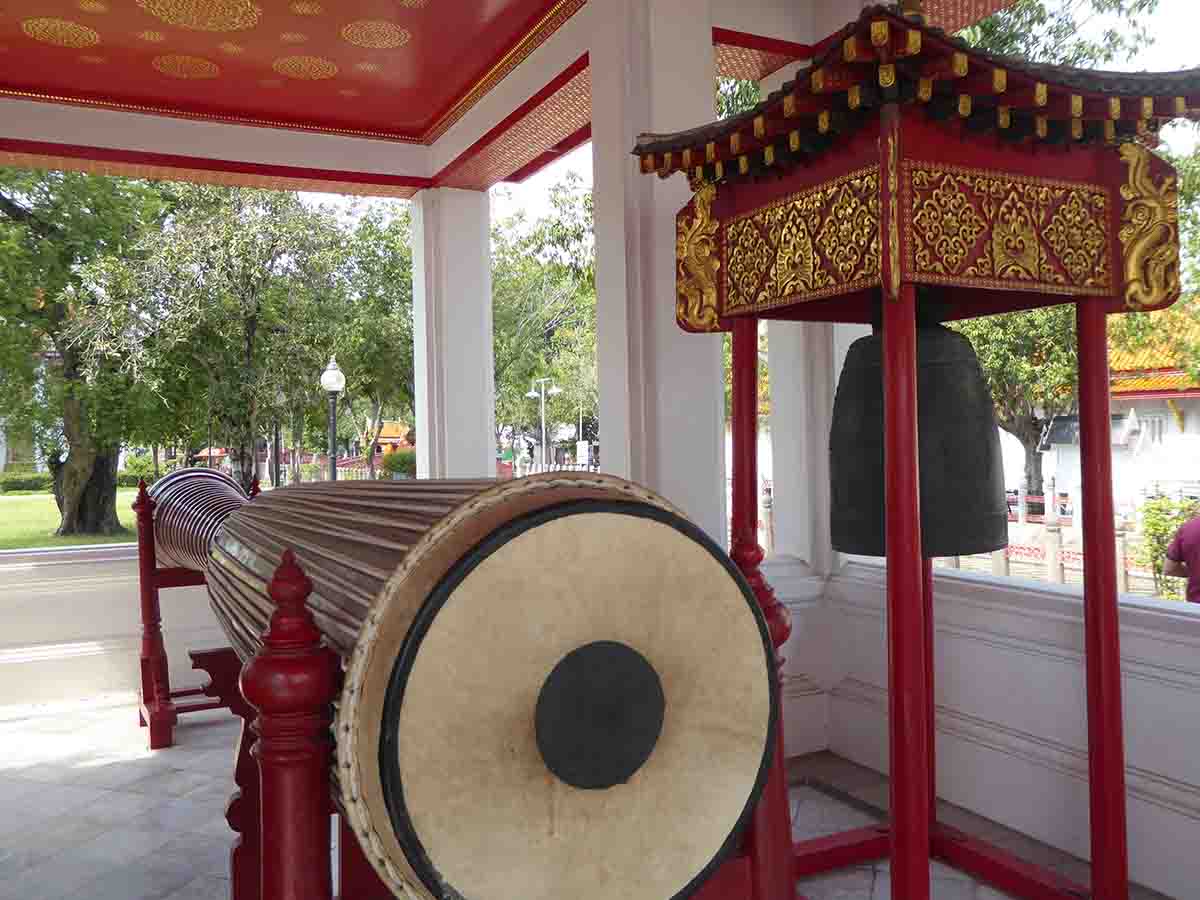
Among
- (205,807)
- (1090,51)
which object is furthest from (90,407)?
(1090,51)

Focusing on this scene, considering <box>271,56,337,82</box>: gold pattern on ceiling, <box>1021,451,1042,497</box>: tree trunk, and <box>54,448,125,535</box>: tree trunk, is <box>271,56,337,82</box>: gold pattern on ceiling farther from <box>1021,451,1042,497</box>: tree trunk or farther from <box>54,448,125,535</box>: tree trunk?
<box>54,448,125,535</box>: tree trunk

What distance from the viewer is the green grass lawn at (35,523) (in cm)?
1288

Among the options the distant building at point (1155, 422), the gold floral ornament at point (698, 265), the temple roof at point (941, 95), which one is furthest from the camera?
the distant building at point (1155, 422)

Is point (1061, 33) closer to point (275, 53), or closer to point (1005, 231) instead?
point (1005, 231)

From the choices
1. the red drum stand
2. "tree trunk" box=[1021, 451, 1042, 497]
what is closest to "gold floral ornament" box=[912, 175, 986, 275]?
"tree trunk" box=[1021, 451, 1042, 497]

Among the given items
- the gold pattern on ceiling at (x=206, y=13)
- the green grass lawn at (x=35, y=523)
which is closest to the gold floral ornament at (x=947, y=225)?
the gold pattern on ceiling at (x=206, y=13)

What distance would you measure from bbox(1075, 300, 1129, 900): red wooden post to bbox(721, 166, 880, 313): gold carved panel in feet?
2.25

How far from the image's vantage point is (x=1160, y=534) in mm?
3102

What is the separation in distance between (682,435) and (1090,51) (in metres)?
1.90

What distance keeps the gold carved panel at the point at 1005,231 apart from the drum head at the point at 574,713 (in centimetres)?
103

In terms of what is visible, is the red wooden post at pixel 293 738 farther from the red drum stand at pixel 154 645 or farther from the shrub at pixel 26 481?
the shrub at pixel 26 481

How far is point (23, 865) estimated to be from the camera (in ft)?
9.73

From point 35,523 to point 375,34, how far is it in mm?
12108

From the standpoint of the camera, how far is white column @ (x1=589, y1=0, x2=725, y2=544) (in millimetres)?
3387
